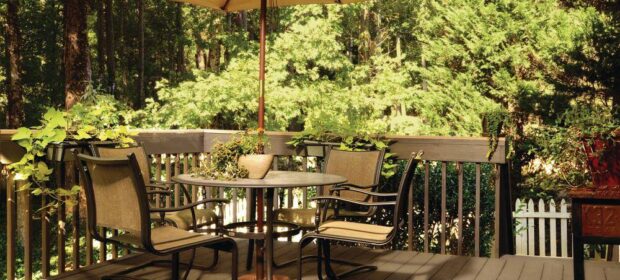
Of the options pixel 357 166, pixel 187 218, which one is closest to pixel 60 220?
pixel 187 218

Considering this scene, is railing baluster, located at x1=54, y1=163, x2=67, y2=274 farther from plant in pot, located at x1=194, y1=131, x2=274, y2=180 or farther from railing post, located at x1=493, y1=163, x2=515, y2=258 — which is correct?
railing post, located at x1=493, y1=163, x2=515, y2=258

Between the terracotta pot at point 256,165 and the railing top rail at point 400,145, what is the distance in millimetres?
727

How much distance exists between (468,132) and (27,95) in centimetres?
1410

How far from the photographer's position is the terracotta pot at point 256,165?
147 inches

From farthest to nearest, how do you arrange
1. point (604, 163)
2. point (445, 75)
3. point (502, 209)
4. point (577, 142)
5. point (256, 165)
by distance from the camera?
point (445, 75) < point (502, 209) < point (256, 165) < point (577, 142) < point (604, 163)

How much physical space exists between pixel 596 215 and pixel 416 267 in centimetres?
156

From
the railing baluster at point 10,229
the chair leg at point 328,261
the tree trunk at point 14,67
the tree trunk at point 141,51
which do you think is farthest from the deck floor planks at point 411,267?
the tree trunk at point 141,51

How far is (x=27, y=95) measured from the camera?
2081 centimetres

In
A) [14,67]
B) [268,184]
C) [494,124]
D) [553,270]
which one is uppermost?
[14,67]

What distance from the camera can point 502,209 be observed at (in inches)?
188

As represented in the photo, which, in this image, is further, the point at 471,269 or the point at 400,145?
the point at 400,145

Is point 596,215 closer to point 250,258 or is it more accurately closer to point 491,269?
point 491,269

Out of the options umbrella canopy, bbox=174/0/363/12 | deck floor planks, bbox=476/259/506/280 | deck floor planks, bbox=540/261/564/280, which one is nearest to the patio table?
deck floor planks, bbox=476/259/506/280

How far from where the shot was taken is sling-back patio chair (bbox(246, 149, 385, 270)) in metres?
4.29
